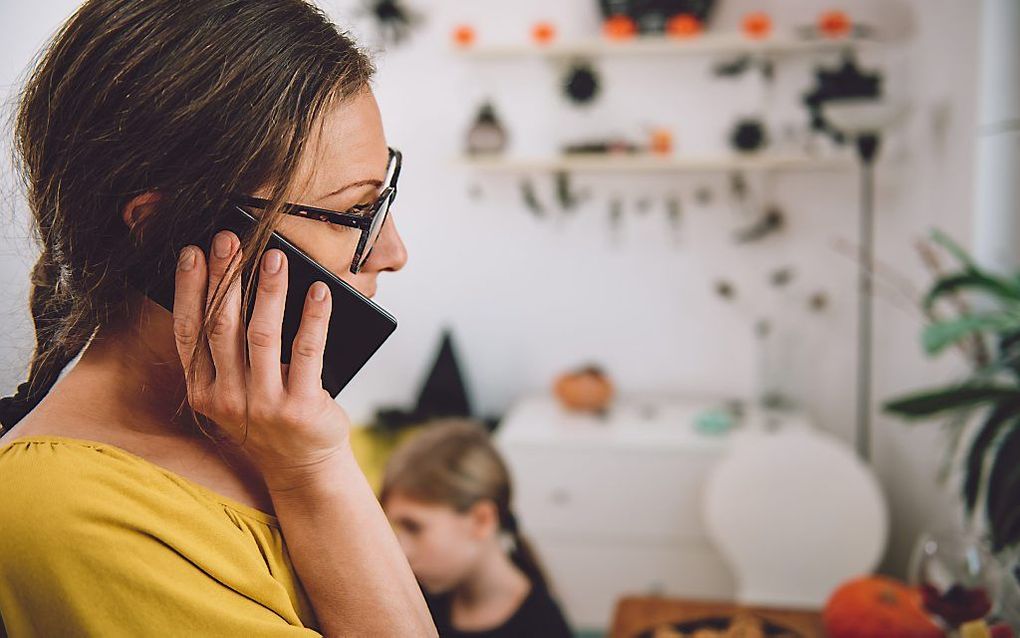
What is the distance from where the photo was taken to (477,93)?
122 inches

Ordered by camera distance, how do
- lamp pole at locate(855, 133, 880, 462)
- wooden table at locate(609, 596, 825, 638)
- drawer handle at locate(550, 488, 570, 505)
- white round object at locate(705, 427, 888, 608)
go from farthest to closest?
drawer handle at locate(550, 488, 570, 505) < lamp pole at locate(855, 133, 880, 462) < white round object at locate(705, 427, 888, 608) < wooden table at locate(609, 596, 825, 638)

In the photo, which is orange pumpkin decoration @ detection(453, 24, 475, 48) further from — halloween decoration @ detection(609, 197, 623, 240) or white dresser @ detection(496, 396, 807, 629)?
white dresser @ detection(496, 396, 807, 629)

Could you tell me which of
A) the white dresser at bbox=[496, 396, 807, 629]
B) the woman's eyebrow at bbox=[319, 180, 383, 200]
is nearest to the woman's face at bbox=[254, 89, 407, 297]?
the woman's eyebrow at bbox=[319, 180, 383, 200]

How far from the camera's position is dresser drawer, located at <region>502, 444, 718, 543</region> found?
2.59 meters

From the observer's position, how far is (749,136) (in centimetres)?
284

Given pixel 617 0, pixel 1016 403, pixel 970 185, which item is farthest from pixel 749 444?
pixel 617 0

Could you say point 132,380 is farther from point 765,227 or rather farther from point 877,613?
point 765,227

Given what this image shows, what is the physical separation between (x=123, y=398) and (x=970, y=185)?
7.33 feet

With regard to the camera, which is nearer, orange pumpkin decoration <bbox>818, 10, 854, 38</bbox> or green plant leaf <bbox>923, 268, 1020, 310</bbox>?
green plant leaf <bbox>923, 268, 1020, 310</bbox>

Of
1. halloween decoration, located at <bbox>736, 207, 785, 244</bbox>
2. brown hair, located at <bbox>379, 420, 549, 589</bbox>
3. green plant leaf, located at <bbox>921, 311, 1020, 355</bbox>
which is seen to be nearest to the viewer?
green plant leaf, located at <bbox>921, 311, 1020, 355</bbox>

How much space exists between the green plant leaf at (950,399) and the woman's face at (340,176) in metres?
1.13

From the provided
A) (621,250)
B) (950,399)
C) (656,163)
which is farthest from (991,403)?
(621,250)

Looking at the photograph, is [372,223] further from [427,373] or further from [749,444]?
[427,373]

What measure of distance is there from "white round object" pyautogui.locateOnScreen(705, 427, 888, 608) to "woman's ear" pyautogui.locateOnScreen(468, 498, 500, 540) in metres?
0.94
